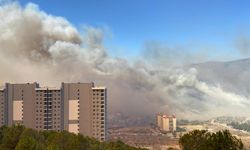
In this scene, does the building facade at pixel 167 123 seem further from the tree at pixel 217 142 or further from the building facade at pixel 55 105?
the tree at pixel 217 142

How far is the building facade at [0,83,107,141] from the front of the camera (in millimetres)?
23219

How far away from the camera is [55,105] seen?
23812mm

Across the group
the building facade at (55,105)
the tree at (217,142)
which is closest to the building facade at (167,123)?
the building facade at (55,105)

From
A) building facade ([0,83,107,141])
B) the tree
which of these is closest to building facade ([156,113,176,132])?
building facade ([0,83,107,141])

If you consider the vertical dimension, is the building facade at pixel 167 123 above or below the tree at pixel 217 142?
below

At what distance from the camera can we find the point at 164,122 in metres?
38.5

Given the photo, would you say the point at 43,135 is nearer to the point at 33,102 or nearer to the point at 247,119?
the point at 33,102

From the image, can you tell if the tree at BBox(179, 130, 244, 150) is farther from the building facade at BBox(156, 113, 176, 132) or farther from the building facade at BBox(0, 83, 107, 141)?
the building facade at BBox(156, 113, 176, 132)

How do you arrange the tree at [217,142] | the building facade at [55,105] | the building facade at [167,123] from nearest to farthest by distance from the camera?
1. the tree at [217,142]
2. the building facade at [55,105]
3. the building facade at [167,123]

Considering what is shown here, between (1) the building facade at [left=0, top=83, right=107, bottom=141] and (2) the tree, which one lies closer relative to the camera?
(2) the tree

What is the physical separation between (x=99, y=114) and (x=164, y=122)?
16.5 m

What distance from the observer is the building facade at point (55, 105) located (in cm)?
2322

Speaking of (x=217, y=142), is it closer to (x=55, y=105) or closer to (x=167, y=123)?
(x=55, y=105)

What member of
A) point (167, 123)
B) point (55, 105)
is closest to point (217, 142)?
point (55, 105)
